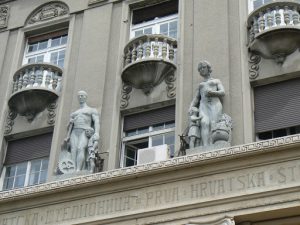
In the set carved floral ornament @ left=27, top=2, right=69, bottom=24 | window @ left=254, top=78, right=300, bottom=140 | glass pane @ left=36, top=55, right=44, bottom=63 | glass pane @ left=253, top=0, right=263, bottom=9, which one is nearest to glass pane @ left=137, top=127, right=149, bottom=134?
window @ left=254, top=78, right=300, bottom=140

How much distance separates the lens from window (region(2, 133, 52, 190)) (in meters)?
16.5

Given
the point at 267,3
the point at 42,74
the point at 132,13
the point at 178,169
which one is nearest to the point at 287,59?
the point at 267,3

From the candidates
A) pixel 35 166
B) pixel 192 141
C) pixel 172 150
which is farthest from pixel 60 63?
pixel 192 141

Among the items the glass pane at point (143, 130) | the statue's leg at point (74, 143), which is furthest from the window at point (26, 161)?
the glass pane at point (143, 130)

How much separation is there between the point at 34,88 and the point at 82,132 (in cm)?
230

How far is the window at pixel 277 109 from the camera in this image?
14.2m

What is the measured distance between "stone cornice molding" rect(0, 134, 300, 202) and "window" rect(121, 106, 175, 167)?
132 cm

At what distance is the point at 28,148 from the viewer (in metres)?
17.0

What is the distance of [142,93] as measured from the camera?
53.1 ft

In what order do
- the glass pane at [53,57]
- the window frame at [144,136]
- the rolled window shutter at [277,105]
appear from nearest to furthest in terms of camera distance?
the rolled window shutter at [277,105]
the window frame at [144,136]
the glass pane at [53,57]

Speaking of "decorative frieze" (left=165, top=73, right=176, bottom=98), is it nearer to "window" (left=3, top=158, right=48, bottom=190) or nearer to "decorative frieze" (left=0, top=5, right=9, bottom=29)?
"window" (left=3, top=158, right=48, bottom=190)

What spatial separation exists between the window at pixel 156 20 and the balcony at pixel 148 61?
849mm

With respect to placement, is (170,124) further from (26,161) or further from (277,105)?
(26,161)

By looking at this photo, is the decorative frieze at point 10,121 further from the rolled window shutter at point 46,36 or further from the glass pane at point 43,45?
the rolled window shutter at point 46,36
